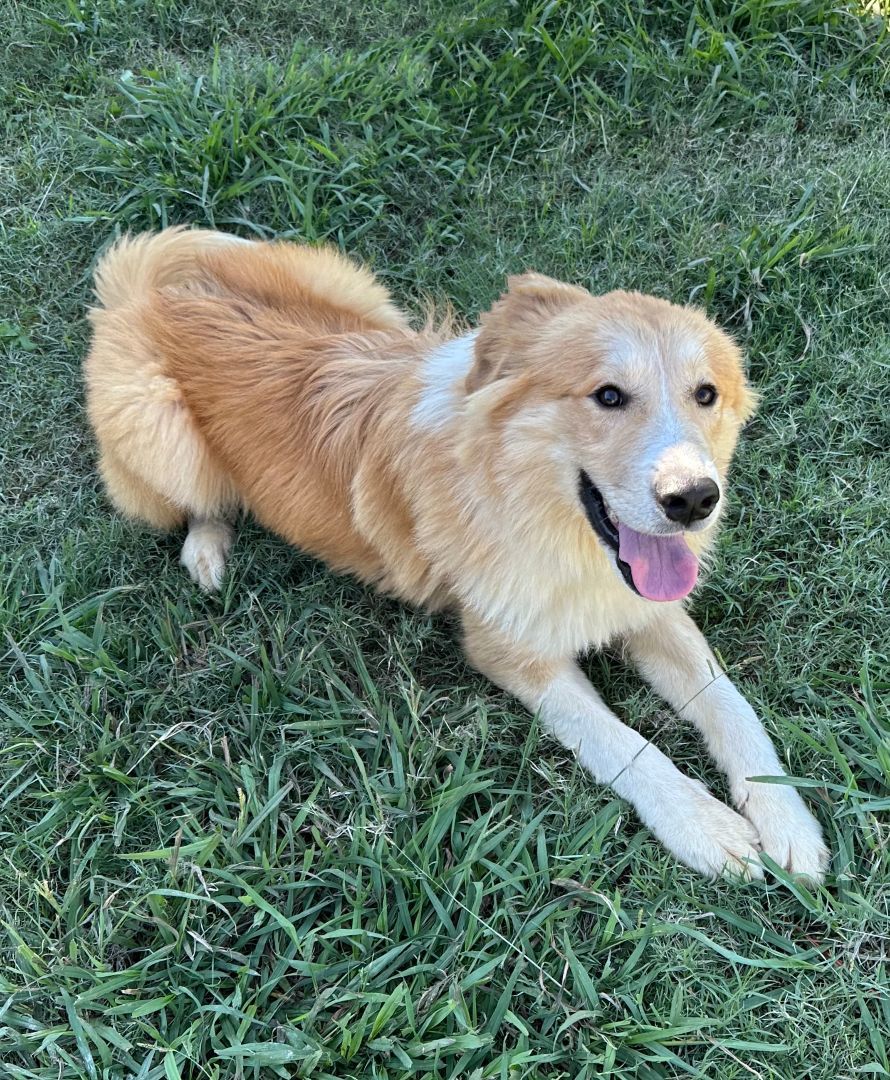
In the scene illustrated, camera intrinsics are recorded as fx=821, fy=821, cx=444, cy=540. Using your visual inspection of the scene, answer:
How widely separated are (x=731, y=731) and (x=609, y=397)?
3.62 ft

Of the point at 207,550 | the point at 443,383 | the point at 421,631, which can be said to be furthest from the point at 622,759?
the point at 207,550

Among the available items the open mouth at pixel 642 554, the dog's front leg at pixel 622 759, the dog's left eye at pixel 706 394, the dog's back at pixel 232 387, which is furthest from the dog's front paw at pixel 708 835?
the dog's back at pixel 232 387

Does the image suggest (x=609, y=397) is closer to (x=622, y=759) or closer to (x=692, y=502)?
(x=692, y=502)

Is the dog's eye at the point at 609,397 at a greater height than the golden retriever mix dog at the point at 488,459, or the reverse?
the dog's eye at the point at 609,397

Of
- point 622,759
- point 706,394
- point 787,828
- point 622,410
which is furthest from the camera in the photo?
point 622,759

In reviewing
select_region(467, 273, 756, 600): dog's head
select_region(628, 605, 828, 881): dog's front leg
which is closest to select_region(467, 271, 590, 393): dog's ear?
select_region(467, 273, 756, 600): dog's head

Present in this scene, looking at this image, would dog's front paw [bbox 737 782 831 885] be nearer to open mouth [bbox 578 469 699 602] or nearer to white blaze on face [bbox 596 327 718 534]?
open mouth [bbox 578 469 699 602]

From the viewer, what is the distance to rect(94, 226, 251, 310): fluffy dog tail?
3184 mm

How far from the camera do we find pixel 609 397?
2092mm

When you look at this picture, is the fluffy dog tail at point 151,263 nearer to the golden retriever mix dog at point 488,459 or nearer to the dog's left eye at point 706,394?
the golden retriever mix dog at point 488,459

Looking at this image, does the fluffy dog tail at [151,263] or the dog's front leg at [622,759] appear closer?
the dog's front leg at [622,759]

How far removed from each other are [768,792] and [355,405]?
1.72m

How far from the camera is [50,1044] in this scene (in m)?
2.05

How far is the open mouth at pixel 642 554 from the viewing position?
2139 millimetres
